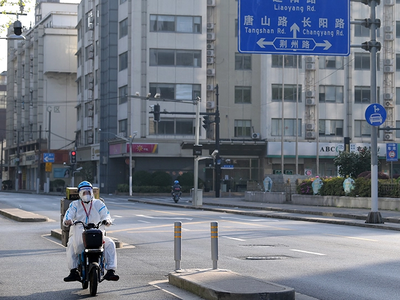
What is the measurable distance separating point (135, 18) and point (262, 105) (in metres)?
14.9

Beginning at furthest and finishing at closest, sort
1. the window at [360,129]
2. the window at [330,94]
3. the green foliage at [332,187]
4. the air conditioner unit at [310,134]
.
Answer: the window at [360,129], the window at [330,94], the air conditioner unit at [310,134], the green foliage at [332,187]

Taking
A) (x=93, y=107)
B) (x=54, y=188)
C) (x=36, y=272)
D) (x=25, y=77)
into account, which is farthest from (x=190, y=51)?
(x=36, y=272)

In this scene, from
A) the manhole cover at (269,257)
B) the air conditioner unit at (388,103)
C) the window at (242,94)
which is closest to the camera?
the manhole cover at (269,257)

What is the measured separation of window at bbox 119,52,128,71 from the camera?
225 feet

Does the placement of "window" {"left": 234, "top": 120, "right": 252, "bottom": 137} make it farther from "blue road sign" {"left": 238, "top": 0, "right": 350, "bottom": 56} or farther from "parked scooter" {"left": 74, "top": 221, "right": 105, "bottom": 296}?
"parked scooter" {"left": 74, "top": 221, "right": 105, "bottom": 296}

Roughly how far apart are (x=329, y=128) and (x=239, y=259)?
54.2 metres

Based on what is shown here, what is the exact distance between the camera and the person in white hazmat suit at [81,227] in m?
10.1

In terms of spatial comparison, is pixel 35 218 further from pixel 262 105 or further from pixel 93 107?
pixel 93 107

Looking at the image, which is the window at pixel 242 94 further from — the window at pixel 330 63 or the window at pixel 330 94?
the window at pixel 330 63

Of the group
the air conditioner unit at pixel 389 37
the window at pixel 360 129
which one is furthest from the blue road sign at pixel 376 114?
the air conditioner unit at pixel 389 37

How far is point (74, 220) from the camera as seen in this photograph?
10.4 meters

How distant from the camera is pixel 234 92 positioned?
68938 millimetres

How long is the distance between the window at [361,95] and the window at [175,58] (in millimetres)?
15508

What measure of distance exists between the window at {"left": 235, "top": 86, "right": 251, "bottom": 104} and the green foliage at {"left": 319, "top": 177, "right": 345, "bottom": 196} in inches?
1170
